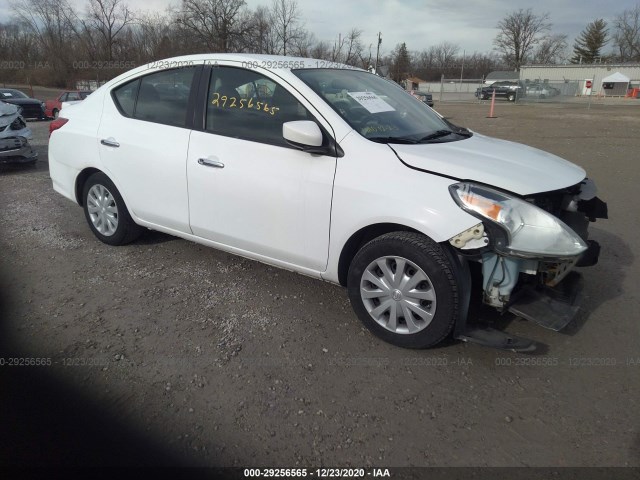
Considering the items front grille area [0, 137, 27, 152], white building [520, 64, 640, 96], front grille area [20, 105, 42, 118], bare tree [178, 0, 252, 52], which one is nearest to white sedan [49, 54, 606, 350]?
front grille area [0, 137, 27, 152]

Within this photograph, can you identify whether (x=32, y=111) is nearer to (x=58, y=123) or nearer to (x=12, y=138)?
(x=12, y=138)

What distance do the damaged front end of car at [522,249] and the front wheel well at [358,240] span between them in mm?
396

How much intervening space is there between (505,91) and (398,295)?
1757 inches

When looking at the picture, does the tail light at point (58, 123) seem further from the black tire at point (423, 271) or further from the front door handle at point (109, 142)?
the black tire at point (423, 271)

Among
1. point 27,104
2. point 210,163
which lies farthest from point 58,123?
point 27,104

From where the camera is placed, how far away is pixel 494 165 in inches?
114

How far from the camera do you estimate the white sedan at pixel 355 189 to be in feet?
8.86

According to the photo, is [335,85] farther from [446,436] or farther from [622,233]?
[622,233]

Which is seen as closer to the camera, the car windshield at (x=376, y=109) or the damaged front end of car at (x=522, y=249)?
the damaged front end of car at (x=522, y=249)

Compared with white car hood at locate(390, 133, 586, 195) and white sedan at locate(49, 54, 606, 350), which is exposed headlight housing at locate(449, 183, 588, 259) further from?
white car hood at locate(390, 133, 586, 195)

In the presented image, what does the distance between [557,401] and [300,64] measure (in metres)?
2.90

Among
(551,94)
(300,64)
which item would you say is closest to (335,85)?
(300,64)

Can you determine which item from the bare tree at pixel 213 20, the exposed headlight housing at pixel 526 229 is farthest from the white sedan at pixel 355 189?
the bare tree at pixel 213 20

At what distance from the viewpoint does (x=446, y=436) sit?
229 centimetres
